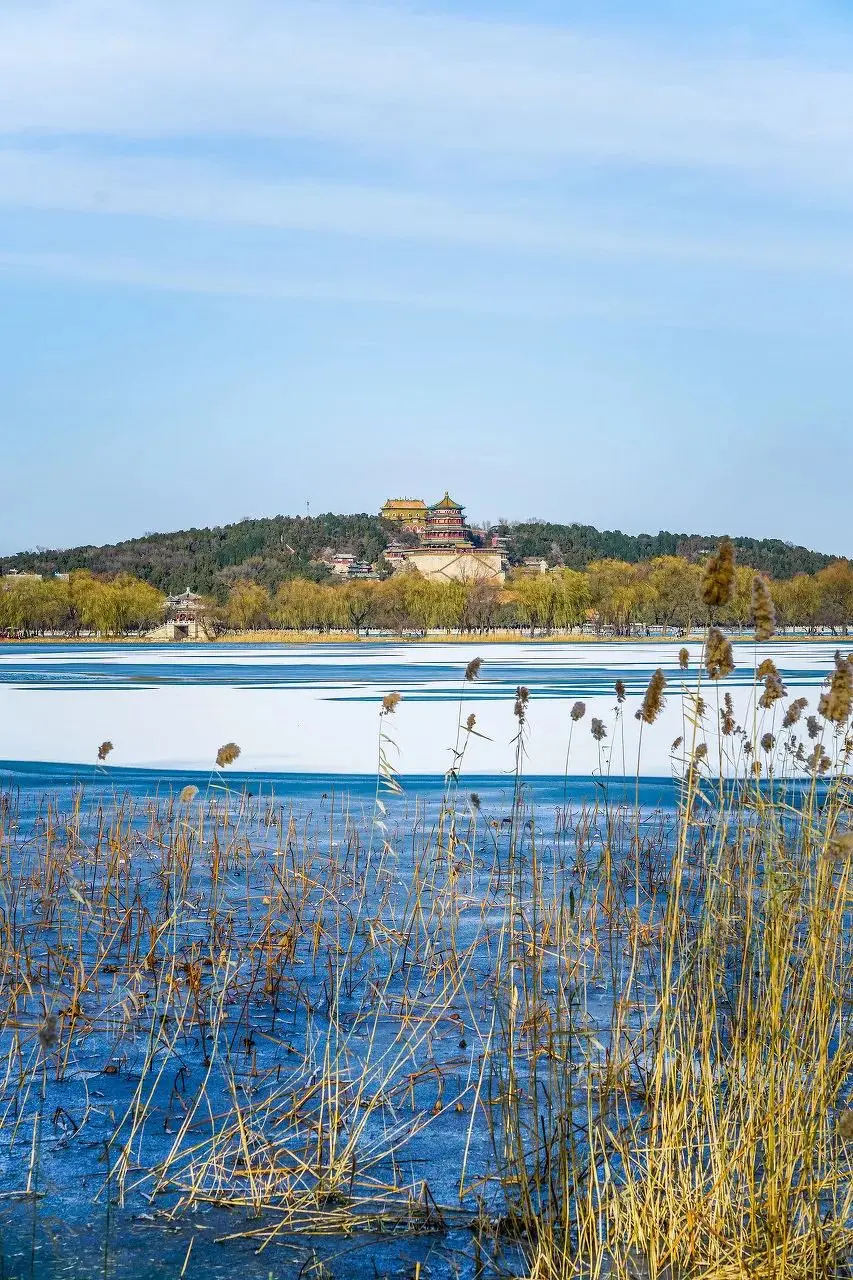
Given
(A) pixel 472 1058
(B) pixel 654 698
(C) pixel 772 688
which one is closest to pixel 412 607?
(A) pixel 472 1058

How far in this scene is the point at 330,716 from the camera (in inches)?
789

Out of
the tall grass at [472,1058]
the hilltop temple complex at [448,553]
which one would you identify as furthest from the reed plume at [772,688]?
the hilltop temple complex at [448,553]

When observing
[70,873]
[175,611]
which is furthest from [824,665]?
[175,611]

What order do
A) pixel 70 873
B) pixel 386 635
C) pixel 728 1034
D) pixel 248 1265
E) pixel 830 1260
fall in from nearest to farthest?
pixel 830 1260
pixel 248 1265
pixel 728 1034
pixel 70 873
pixel 386 635

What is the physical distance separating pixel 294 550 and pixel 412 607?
62288 millimetres

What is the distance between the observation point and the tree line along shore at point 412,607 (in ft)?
279

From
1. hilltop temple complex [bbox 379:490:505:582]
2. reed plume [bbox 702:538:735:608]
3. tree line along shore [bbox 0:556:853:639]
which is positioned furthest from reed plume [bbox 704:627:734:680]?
hilltop temple complex [bbox 379:490:505:582]

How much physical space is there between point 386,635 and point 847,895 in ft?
287

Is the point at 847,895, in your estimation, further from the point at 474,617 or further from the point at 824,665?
the point at 474,617

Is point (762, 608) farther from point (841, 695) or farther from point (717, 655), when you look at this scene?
point (841, 695)

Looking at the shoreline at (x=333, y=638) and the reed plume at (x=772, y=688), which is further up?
the shoreline at (x=333, y=638)

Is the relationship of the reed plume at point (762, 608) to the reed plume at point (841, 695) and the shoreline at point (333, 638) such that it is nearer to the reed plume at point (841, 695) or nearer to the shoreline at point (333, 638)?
the reed plume at point (841, 695)

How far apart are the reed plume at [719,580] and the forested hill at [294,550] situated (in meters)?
127

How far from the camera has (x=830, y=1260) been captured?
2.83 meters
